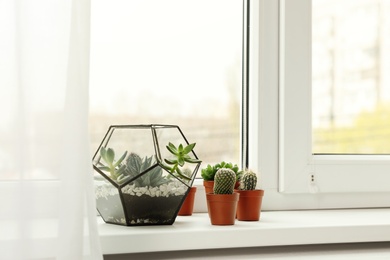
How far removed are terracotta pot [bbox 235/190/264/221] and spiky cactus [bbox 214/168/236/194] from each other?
8 cm

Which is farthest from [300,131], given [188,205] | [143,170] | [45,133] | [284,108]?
[45,133]

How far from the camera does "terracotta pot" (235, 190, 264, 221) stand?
5.26 ft

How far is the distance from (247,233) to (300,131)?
1.35 feet

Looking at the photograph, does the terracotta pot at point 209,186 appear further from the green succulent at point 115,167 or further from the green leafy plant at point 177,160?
the green succulent at point 115,167

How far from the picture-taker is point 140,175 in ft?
4.81

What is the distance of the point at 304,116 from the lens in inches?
71.3

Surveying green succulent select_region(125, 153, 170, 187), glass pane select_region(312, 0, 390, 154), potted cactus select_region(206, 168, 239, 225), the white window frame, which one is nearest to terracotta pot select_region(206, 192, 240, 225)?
potted cactus select_region(206, 168, 239, 225)

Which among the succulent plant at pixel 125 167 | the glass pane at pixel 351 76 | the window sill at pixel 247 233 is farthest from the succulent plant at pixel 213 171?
the glass pane at pixel 351 76

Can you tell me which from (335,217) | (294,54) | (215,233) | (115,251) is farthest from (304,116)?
(115,251)

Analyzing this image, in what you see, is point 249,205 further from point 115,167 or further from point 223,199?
point 115,167

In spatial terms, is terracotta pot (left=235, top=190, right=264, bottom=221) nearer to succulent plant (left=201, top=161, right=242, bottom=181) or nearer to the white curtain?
succulent plant (left=201, top=161, right=242, bottom=181)

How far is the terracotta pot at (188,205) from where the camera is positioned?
167 centimetres

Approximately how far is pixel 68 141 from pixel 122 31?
0.52 meters

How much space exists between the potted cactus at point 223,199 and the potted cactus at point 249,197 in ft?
0.22
